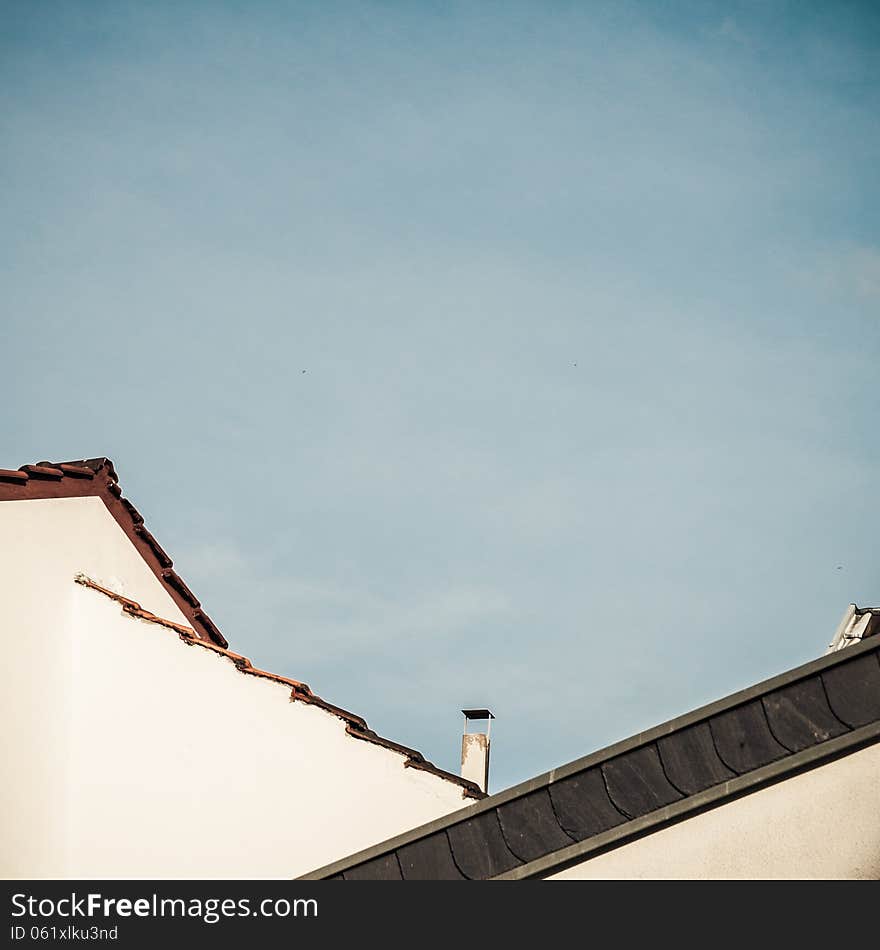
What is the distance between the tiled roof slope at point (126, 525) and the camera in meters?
13.4

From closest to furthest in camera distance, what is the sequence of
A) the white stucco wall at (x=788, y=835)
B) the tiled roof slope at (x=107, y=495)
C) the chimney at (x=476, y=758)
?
1. the white stucco wall at (x=788, y=835)
2. the tiled roof slope at (x=107, y=495)
3. the chimney at (x=476, y=758)

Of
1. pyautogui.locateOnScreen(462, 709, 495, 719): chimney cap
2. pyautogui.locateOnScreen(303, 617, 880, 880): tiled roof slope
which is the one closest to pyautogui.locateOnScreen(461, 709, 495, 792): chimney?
pyautogui.locateOnScreen(462, 709, 495, 719): chimney cap

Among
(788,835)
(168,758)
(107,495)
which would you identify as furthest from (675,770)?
(107,495)

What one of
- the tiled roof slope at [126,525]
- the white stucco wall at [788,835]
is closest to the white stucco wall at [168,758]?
the tiled roof slope at [126,525]

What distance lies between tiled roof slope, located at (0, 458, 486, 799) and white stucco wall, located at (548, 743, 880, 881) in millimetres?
7919

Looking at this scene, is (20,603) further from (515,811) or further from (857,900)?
(857,900)

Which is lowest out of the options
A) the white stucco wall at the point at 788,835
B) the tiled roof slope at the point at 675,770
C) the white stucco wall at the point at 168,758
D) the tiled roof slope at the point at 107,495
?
the white stucco wall at the point at 788,835

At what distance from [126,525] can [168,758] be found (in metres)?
3.19

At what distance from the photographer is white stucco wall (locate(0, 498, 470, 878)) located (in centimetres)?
1346

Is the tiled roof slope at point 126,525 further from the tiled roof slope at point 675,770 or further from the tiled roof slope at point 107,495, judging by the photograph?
the tiled roof slope at point 675,770

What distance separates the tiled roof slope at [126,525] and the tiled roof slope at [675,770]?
7.22 m

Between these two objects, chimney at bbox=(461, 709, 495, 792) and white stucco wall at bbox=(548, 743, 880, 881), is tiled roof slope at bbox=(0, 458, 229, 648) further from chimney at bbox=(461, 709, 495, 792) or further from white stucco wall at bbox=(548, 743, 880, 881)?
white stucco wall at bbox=(548, 743, 880, 881)

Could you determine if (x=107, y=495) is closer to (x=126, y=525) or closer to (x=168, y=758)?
(x=126, y=525)

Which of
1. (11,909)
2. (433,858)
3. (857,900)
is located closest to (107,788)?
(11,909)
